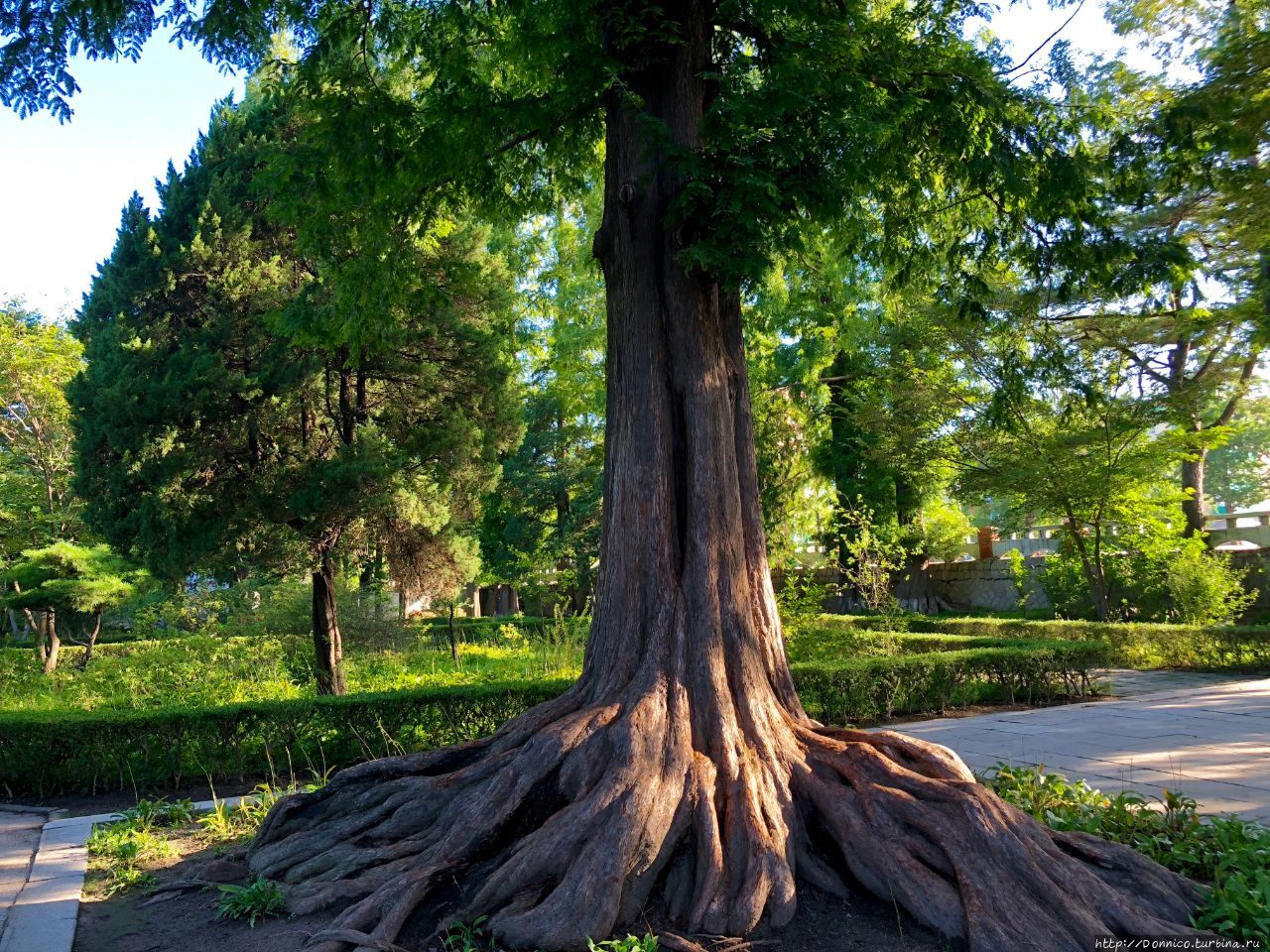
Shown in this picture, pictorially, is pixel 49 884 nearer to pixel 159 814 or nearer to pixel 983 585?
pixel 159 814

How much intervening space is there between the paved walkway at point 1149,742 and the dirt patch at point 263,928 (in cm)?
338

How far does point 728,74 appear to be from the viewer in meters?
6.12

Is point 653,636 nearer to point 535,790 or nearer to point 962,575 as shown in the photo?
point 535,790

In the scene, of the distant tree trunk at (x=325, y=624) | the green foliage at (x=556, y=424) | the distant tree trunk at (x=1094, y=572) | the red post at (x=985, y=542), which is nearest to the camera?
the distant tree trunk at (x=325, y=624)

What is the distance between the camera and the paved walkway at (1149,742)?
6.71m

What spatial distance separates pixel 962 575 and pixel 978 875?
80.6 feet

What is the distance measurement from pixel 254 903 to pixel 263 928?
225 mm

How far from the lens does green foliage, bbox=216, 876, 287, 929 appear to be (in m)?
4.52

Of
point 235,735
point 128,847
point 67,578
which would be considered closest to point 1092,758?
point 128,847

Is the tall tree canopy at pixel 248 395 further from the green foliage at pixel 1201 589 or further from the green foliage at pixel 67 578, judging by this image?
the green foliage at pixel 1201 589

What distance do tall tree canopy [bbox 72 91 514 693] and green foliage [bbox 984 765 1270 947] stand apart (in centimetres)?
750

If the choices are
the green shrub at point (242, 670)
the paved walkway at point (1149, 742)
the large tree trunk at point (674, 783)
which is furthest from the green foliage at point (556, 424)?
the large tree trunk at point (674, 783)

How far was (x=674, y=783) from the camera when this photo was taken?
4355mm

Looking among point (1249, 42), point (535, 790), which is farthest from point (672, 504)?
point (1249, 42)
